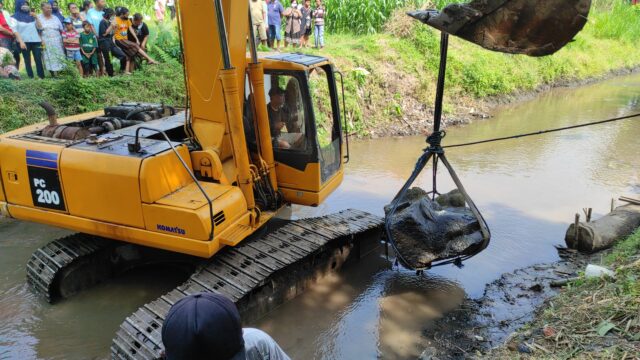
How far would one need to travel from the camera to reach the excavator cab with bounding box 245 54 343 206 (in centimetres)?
520

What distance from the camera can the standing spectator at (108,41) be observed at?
941 cm

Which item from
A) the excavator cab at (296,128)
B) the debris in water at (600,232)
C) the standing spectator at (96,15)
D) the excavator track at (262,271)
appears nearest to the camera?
the excavator track at (262,271)

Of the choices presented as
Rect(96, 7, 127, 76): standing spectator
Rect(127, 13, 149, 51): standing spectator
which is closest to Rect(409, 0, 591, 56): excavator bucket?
Rect(96, 7, 127, 76): standing spectator

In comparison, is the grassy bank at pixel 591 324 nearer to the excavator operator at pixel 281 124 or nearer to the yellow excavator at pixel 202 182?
the yellow excavator at pixel 202 182

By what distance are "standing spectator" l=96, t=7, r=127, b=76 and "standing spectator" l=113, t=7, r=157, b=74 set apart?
0.31ft

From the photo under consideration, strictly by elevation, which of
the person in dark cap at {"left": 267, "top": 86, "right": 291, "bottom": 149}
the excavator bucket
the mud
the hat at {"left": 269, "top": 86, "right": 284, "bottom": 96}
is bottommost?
the mud

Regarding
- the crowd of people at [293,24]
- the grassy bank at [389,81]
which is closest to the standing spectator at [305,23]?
the crowd of people at [293,24]

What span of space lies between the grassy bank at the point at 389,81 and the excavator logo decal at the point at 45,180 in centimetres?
352

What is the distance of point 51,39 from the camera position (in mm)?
A: 9188

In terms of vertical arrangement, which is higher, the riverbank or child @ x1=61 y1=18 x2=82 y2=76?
child @ x1=61 y1=18 x2=82 y2=76

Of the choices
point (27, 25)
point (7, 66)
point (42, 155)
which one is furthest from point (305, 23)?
point (42, 155)

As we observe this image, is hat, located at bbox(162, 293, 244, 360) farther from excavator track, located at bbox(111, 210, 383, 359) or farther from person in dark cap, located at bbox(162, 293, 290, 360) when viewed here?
excavator track, located at bbox(111, 210, 383, 359)

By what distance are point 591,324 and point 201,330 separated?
341cm

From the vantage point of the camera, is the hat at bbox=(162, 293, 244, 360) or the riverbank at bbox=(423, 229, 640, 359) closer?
the hat at bbox=(162, 293, 244, 360)
